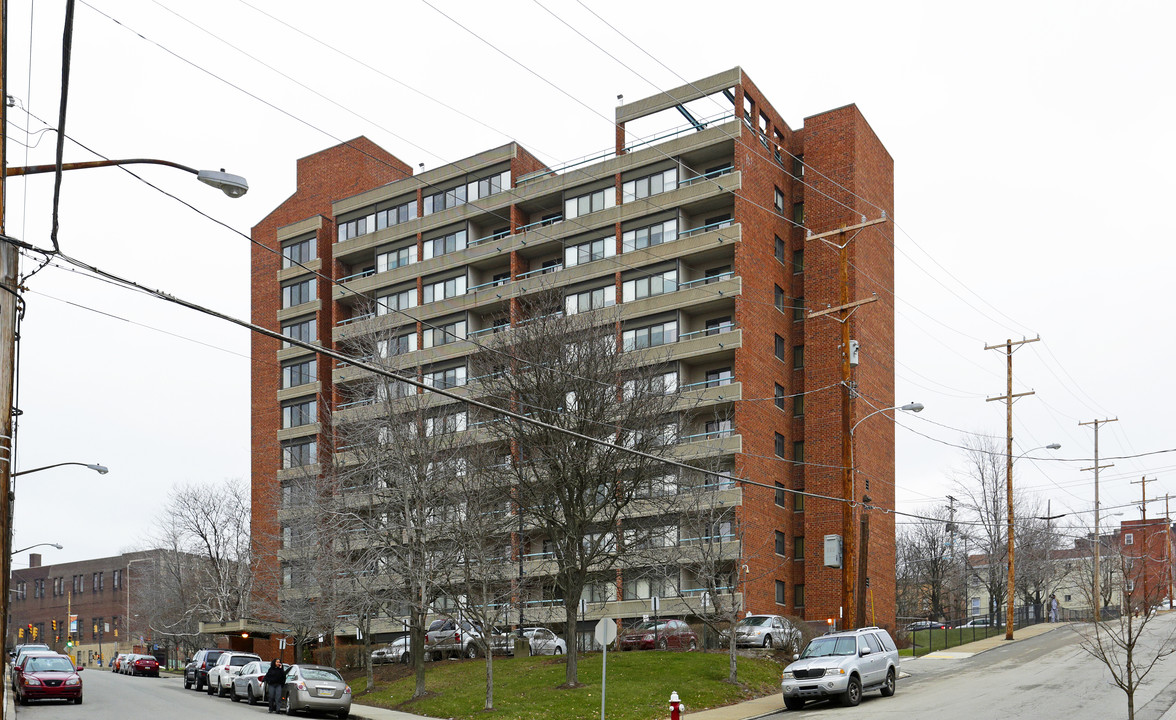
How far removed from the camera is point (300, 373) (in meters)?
74.7

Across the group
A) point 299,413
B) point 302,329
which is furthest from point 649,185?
point 299,413

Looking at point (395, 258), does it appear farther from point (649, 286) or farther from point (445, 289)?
point (649, 286)

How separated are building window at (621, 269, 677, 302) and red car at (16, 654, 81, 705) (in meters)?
33.4

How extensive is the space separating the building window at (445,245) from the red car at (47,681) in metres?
38.0

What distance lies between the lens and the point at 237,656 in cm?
4384

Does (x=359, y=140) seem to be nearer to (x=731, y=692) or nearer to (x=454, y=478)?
(x=454, y=478)

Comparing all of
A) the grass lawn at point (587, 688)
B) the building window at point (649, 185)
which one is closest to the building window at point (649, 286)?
the building window at point (649, 185)

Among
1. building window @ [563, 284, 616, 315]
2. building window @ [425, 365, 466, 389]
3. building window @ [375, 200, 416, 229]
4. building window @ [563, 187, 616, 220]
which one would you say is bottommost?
building window @ [425, 365, 466, 389]

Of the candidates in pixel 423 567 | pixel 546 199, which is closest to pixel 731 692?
pixel 423 567

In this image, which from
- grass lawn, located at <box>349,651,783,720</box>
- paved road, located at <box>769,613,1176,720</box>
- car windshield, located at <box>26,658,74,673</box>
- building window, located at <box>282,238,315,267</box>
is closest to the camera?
paved road, located at <box>769,613,1176,720</box>

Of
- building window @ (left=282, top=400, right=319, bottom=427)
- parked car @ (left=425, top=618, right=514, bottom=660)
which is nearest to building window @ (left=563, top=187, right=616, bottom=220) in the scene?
building window @ (left=282, top=400, right=319, bottom=427)

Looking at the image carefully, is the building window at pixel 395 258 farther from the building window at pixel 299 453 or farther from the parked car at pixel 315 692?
the parked car at pixel 315 692

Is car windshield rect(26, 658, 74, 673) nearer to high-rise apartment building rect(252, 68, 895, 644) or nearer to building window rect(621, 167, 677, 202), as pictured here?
high-rise apartment building rect(252, 68, 895, 644)

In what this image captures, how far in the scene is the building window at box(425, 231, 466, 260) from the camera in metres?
68.1
